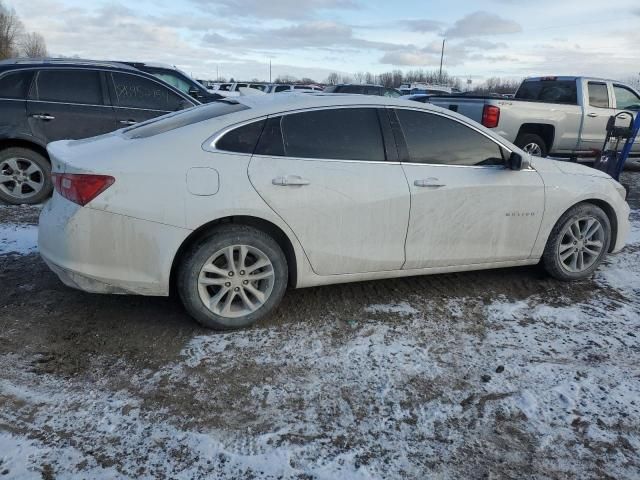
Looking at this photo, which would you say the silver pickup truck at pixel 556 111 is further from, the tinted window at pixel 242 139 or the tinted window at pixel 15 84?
the tinted window at pixel 15 84

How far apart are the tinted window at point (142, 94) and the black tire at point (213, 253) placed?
441 centimetres

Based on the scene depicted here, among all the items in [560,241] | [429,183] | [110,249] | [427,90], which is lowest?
[560,241]

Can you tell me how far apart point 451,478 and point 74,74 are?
659 cm

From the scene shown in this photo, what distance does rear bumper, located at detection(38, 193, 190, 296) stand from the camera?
3092 mm

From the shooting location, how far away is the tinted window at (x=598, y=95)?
33.8ft

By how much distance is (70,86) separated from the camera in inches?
259

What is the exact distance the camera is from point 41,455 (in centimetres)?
229

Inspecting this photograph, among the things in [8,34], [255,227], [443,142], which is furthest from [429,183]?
[8,34]

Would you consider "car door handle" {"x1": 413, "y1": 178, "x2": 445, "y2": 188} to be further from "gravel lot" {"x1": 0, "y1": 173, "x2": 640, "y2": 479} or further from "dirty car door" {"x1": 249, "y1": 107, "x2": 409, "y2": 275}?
"gravel lot" {"x1": 0, "y1": 173, "x2": 640, "y2": 479}

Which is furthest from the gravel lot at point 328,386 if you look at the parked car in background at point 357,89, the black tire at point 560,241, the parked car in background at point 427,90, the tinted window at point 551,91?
the parked car in background at point 427,90

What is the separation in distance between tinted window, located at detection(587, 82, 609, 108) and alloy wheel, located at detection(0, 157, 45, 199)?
999cm

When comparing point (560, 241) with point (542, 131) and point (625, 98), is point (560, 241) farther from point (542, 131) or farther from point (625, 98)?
point (625, 98)

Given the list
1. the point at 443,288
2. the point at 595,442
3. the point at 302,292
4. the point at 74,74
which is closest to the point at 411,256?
the point at 443,288

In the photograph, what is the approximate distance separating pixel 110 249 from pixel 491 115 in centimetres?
774
